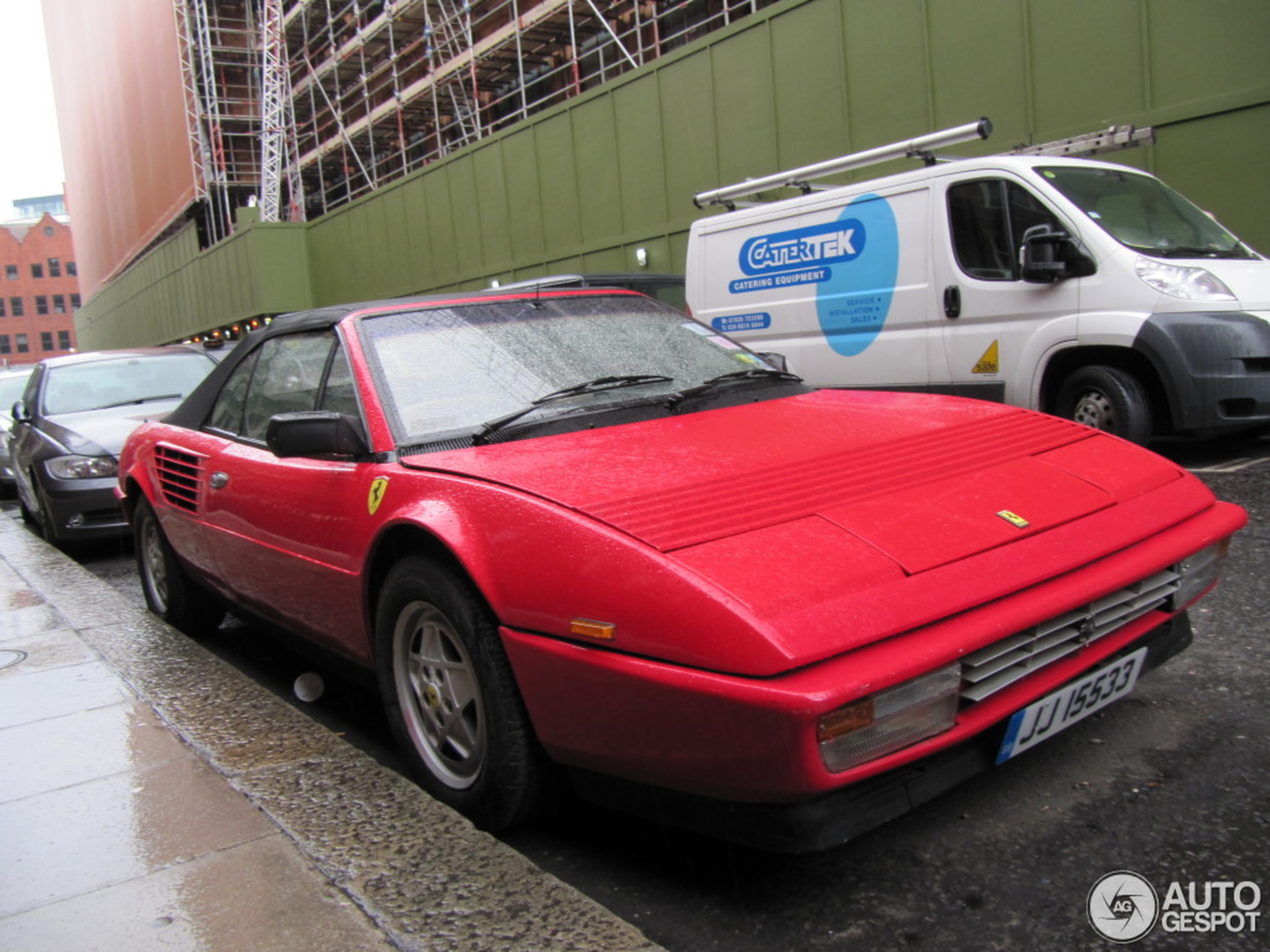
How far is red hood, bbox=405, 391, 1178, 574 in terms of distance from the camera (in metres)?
2.36

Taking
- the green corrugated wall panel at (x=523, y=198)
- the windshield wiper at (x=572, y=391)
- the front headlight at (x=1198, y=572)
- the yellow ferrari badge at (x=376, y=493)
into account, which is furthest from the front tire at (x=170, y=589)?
the green corrugated wall panel at (x=523, y=198)

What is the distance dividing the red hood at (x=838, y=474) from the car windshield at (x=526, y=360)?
0.66 ft

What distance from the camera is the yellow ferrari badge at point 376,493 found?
2.96m

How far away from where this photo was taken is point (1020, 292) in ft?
22.7

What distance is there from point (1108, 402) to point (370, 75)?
25.8m

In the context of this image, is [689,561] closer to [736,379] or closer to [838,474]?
[838,474]

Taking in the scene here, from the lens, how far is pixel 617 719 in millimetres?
2199

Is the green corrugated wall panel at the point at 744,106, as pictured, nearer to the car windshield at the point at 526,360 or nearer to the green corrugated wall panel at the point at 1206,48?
the green corrugated wall panel at the point at 1206,48

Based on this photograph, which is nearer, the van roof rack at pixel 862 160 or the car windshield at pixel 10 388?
the van roof rack at pixel 862 160

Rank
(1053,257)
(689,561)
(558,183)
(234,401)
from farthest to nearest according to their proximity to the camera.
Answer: (558,183), (1053,257), (234,401), (689,561)

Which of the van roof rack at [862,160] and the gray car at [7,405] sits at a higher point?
the van roof rack at [862,160]

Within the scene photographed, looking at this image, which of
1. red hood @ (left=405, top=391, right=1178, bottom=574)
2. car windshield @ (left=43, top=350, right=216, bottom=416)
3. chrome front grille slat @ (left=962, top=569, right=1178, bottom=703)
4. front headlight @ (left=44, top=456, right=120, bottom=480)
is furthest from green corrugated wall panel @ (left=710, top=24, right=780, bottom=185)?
A: chrome front grille slat @ (left=962, top=569, right=1178, bottom=703)

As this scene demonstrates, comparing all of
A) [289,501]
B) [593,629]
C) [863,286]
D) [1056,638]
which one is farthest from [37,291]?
[1056,638]

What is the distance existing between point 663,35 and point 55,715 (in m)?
17.4
